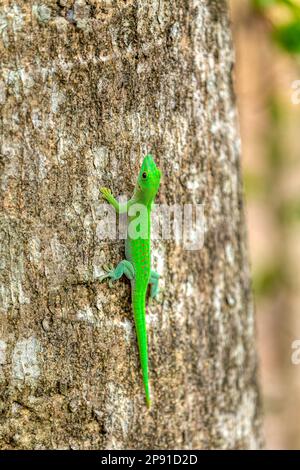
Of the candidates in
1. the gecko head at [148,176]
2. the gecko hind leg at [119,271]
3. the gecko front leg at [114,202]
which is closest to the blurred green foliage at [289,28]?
the gecko head at [148,176]

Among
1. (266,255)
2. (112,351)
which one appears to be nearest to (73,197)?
(112,351)

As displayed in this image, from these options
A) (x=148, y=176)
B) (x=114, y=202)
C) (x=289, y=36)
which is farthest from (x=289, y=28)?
(x=114, y=202)

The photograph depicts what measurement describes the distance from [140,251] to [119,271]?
0.40 ft

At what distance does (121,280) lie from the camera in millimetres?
2090

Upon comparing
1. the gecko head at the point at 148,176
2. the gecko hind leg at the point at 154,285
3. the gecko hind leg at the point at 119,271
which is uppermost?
the gecko head at the point at 148,176

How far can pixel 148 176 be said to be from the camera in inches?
80.4

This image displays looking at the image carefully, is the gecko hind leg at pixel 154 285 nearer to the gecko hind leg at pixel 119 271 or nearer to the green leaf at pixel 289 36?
the gecko hind leg at pixel 119 271

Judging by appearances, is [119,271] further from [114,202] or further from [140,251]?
[114,202]

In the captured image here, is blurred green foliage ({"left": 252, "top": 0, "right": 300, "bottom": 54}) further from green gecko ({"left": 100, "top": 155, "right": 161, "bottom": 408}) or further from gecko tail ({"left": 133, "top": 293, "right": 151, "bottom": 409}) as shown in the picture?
gecko tail ({"left": 133, "top": 293, "right": 151, "bottom": 409})

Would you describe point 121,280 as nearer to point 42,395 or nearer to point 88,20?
point 42,395

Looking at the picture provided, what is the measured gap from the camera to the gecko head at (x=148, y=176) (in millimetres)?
2043

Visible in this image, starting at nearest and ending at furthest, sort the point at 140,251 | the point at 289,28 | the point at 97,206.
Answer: the point at 97,206 → the point at 140,251 → the point at 289,28

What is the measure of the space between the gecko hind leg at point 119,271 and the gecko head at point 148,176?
260 mm
